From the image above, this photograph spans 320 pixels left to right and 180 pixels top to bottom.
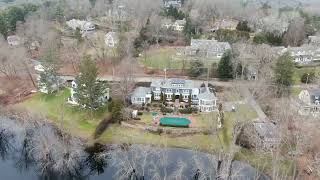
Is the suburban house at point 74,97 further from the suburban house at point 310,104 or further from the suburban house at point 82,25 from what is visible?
the suburban house at point 82,25

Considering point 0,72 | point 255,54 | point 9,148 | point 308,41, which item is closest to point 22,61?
point 0,72

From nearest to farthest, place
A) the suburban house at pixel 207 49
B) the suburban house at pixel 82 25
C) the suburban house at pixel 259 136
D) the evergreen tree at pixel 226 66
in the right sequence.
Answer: the suburban house at pixel 259 136
the evergreen tree at pixel 226 66
the suburban house at pixel 207 49
the suburban house at pixel 82 25

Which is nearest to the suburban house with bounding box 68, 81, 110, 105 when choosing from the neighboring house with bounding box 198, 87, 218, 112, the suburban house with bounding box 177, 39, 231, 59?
the neighboring house with bounding box 198, 87, 218, 112

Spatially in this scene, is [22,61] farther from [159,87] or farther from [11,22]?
[11,22]

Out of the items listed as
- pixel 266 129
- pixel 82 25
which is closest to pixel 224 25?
pixel 82 25

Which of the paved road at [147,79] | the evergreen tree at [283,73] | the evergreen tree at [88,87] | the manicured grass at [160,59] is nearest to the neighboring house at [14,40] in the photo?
the paved road at [147,79]

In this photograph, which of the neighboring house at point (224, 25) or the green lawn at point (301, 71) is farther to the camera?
the neighboring house at point (224, 25)
